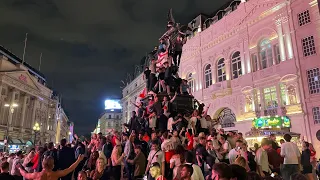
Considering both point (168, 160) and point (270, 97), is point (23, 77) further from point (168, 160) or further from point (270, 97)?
point (168, 160)

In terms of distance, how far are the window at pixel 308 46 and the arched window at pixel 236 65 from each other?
28.3ft

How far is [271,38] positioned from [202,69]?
11962 mm

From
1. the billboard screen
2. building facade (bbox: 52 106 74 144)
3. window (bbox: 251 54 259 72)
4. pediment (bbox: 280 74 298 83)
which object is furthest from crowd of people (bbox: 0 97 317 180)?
the billboard screen

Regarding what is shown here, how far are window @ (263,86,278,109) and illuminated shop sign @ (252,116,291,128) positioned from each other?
2.29 metres

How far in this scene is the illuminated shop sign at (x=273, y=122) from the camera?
24.1 metres

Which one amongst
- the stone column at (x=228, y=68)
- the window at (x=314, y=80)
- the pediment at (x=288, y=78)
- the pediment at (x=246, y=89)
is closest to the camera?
the window at (x=314, y=80)

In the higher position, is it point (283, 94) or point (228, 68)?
point (228, 68)

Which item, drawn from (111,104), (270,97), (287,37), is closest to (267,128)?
(270,97)

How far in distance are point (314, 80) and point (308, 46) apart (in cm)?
372

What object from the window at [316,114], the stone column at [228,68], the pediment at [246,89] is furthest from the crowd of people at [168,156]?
the stone column at [228,68]

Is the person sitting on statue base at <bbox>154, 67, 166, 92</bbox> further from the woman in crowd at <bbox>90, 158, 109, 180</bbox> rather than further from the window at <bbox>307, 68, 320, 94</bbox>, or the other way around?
the window at <bbox>307, 68, 320, 94</bbox>

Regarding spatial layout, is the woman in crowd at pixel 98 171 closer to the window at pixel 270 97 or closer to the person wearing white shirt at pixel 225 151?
the person wearing white shirt at pixel 225 151

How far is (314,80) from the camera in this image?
2344 centimetres

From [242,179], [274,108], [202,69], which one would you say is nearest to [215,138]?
[242,179]
